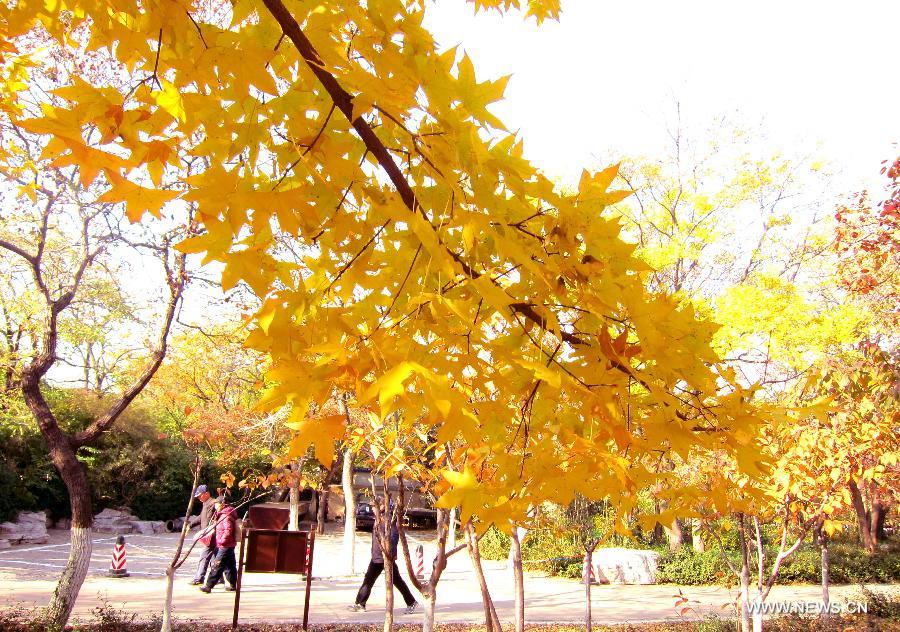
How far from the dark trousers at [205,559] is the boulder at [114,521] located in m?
8.63

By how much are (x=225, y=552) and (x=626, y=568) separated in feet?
23.6

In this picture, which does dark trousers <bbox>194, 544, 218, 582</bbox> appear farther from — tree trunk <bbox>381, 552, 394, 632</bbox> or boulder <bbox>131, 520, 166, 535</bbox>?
boulder <bbox>131, 520, 166, 535</bbox>

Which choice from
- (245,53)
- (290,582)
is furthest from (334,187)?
(290,582)

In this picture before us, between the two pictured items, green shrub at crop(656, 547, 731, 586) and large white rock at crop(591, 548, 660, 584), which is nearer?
green shrub at crop(656, 547, 731, 586)

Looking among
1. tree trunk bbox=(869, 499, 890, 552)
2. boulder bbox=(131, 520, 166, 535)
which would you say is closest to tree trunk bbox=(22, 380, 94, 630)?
boulder bbox=(131, 520, 166, 535)

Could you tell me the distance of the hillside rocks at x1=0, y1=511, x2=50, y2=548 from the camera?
Answer: 43.0ft

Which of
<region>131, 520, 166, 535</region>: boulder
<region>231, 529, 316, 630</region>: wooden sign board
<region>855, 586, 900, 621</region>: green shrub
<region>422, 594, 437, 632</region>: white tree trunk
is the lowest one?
<region>855, 586, 900, 621</region>: green shrub

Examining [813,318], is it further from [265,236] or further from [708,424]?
[265,236]

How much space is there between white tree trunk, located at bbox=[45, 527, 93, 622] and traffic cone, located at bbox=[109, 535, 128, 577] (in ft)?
12.7

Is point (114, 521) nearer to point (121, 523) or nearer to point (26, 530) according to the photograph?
point (121, 523)

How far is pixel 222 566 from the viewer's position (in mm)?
8344

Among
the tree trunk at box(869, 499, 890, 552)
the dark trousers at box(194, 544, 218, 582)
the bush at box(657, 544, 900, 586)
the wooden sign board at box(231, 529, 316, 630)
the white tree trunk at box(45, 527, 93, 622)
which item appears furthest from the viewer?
the tree trunk at box(869, 499, 890, 552)

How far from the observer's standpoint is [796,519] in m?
6.20

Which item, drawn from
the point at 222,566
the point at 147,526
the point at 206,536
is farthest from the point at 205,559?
the point at 147,526
